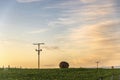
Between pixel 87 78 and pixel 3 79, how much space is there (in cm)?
1352

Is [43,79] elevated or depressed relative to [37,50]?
depressed

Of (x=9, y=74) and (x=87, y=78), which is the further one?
(x=9, y=74)

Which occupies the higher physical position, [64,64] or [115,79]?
[64,64]

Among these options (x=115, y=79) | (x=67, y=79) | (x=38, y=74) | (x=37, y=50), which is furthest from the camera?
(x=37, y=50)

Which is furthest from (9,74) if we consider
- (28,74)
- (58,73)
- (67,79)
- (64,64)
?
(64,64)

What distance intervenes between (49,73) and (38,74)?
2701 mm

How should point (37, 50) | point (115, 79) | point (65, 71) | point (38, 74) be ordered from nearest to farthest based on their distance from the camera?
point (115, 79)
point (38, 74)
point (65, 71)
point (37, 50)

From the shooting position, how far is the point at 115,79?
65.1 meters

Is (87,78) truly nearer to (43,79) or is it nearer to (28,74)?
(43,79)

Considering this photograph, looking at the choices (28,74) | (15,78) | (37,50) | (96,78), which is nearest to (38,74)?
(28,74)

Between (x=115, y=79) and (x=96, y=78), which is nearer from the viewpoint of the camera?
(x=115, y=79)

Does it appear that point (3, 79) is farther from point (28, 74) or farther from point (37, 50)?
point (37, 50)

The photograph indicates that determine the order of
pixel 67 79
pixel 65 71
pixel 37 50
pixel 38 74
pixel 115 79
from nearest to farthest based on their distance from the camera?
1. pixel 115 79
2. pixel 67 79
3. pixel 38 74
4. pixel 65 71
5. pixel 37 50

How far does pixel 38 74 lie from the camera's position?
265ft
